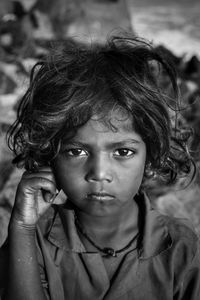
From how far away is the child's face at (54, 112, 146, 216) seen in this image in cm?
188

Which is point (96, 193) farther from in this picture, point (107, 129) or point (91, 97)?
point (91, 97)

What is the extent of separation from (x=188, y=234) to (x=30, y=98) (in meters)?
0.80

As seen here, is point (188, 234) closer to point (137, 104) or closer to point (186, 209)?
point (137, 104)

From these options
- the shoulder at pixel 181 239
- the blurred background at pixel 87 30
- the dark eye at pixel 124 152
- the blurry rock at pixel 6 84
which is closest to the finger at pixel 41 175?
the dark eye at pixel 124 152

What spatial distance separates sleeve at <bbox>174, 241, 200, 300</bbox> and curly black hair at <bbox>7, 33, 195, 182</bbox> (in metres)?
0.42

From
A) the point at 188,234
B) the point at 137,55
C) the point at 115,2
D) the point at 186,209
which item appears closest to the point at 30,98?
the point at 137,55

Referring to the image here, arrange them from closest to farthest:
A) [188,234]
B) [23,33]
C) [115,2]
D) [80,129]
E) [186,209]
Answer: [80,129] < [188,234] < [186,209] < [23,33] < [115,2]

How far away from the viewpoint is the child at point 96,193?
1.92 m

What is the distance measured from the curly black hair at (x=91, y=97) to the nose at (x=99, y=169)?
0.13 m

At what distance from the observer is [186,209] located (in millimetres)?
3303

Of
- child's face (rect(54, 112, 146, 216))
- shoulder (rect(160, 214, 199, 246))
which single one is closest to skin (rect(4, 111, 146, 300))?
child's face (rect(54, 112, 146, 216))

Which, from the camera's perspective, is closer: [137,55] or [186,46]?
[137,55]

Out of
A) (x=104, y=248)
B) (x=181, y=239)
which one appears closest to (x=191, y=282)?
(x=181, y=239)

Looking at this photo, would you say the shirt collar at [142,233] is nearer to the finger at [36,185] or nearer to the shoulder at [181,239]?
the shoulder at [181,239]
